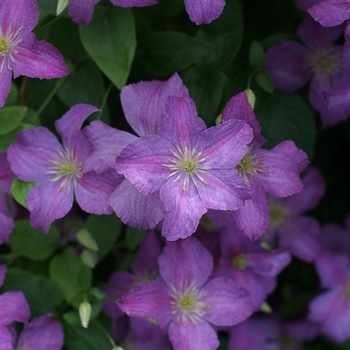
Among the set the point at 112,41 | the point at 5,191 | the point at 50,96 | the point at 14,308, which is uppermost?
the point at 112,41

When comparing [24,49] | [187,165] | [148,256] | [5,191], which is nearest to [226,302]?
[148,256]

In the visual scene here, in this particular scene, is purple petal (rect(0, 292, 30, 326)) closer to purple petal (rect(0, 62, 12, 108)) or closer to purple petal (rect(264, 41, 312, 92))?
purple petal (rect(0, 62, 12, 108))

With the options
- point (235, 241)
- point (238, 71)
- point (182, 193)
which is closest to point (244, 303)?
point (235, 241)

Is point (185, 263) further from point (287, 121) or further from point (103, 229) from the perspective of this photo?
point (287, 121)

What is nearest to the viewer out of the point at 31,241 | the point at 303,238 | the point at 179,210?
the point at 179,210

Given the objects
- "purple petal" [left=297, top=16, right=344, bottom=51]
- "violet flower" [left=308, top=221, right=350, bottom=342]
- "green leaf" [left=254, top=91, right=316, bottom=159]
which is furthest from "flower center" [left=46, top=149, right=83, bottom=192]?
"violet flower" [left=308, top=221, right=350, bottom=342]

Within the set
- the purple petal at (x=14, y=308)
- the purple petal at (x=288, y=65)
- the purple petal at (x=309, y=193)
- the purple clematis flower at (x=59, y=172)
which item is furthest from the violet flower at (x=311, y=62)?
the purple petal at (x=14, y=308)
